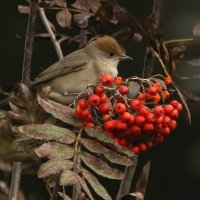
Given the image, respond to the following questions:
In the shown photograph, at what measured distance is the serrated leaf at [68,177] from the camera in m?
2.52

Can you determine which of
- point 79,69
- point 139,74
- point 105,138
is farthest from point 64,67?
point 139,74

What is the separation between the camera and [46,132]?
103 inches

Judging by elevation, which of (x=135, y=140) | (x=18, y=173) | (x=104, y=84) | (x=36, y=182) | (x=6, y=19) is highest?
(x=104, y=84)

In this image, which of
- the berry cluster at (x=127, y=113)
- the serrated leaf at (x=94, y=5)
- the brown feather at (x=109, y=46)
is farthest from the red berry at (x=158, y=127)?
the brown feather at (x=109, y=46)

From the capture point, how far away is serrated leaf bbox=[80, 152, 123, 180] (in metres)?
2.61

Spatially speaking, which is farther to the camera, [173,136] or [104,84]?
[173,136]

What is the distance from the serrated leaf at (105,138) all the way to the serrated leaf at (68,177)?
180 mm

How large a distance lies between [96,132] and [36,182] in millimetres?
4588

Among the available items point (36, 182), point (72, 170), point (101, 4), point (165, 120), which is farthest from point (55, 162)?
point (36, 182)

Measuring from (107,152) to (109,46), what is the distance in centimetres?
172

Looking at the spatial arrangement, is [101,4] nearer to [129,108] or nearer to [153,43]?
[153,43]

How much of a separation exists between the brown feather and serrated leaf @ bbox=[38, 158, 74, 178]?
1.76 meters

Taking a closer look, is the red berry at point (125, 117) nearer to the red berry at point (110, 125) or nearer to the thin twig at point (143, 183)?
the red berry at point (110, 125)

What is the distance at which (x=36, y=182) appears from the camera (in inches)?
284
